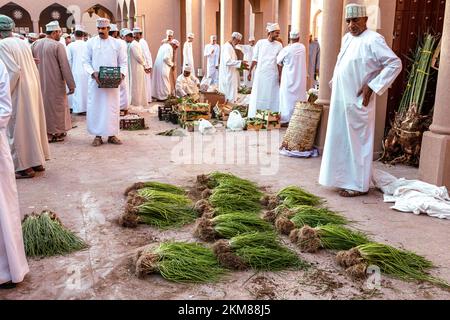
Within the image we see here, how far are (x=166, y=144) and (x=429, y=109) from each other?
4187mm

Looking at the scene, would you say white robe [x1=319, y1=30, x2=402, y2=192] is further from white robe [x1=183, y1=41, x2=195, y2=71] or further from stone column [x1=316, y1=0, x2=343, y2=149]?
white robe [x1=183, y1=41, x2=195, y2=71]

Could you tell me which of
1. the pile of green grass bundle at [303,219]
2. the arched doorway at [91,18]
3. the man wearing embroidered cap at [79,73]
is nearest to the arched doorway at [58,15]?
the arched doorway at [91,18]

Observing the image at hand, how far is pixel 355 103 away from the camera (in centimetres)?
516

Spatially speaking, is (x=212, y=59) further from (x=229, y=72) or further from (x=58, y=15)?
(x=58, y=15)

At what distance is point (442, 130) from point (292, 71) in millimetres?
4350

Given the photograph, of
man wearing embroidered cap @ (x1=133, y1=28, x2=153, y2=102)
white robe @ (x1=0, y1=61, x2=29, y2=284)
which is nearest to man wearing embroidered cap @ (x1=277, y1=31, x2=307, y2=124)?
man wearing embroidered cap @ (x1=133, y1=28, x2=153, y2=102)

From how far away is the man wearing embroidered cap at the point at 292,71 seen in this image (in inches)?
362

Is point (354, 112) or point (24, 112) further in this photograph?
point (24, 112)

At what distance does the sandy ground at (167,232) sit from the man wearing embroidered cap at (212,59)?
8.54 metres

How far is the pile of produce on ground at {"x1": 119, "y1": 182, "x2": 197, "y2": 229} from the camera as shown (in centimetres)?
429

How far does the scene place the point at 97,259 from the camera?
3631 mm

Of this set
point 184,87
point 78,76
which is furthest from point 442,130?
Result: point 78,76

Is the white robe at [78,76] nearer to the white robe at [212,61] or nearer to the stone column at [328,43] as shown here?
the white robe at [212,61]

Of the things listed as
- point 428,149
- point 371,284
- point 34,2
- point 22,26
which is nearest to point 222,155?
point 428,149
